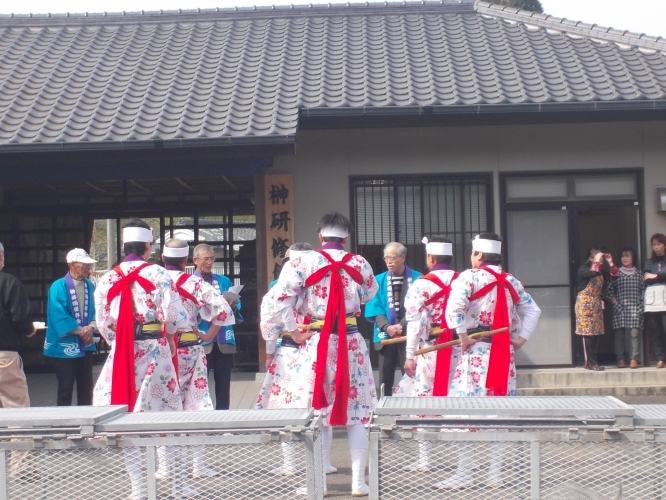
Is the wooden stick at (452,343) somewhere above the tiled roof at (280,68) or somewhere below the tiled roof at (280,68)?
below

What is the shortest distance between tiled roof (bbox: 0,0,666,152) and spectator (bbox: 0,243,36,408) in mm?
3045

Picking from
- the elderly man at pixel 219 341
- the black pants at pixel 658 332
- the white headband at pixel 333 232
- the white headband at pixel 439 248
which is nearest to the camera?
the white headband at pixel 333 232

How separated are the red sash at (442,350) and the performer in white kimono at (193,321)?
59.3 inches

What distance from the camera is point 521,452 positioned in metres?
3.28

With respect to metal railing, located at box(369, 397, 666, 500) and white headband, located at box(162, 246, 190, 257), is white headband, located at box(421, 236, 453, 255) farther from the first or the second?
metal railing, located at box(369, 397, 666, 500)

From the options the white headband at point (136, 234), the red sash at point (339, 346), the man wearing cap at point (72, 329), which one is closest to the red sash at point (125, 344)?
the white headband at point (136, 234)

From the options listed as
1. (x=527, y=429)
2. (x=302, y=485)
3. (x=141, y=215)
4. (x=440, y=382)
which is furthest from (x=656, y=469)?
(x=141, y=215)

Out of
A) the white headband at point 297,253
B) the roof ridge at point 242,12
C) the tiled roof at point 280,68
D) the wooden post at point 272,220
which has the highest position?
the roof ridge at point 242,12

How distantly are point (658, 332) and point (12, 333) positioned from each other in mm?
7114

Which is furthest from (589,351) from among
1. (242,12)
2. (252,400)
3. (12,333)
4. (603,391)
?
(242,12)

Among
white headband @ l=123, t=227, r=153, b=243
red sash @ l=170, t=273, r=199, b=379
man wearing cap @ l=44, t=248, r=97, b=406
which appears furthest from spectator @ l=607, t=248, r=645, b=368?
white headband @ l=123, t=227, r=153, b=243

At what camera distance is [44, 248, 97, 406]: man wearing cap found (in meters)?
7.57

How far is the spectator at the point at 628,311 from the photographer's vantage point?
1020cm

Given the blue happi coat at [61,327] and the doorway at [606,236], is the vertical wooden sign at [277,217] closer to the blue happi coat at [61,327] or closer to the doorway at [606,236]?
the blue happi coat at [61,327]
